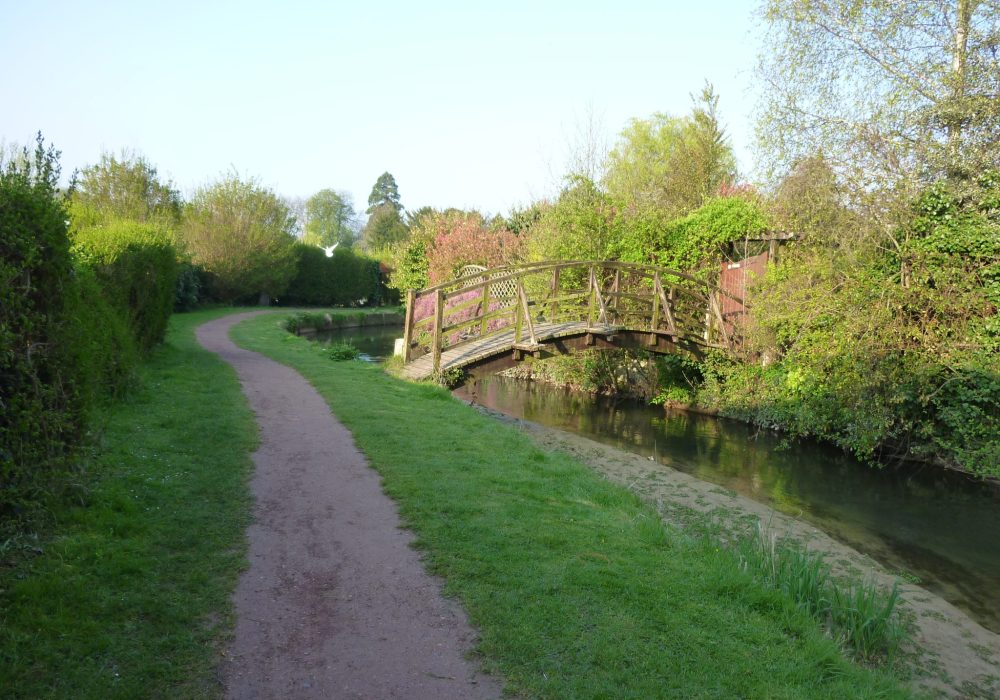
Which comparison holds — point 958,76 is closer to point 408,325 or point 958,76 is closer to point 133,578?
point 408,325

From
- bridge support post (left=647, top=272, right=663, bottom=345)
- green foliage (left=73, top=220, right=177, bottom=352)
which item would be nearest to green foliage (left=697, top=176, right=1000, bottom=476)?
bridge support post (left=647, top=272, right=663, bottom=345)

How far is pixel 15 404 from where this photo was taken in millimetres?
4762

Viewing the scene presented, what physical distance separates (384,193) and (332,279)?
53.5 m

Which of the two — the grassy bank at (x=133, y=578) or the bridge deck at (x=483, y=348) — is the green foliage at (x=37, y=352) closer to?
the grassy bank at (x=133, y=578)

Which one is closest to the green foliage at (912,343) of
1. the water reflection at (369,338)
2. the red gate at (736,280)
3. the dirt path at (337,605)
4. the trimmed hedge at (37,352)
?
the red gate at (736,280)

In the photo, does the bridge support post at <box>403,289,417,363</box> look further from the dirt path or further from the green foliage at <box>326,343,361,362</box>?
the dirt path

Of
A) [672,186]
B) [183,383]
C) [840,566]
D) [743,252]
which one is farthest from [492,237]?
[840,566]

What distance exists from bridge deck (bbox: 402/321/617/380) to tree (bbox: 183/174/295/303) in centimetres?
2411

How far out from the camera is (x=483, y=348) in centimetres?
1565

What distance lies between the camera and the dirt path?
12.0ft

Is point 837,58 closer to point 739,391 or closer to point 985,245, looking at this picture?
point 985,245

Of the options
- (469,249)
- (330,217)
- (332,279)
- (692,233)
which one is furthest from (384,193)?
(692,233)

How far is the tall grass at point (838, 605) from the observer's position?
17.2 ft

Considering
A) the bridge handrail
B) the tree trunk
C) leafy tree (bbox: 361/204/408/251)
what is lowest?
the bridge handrail
